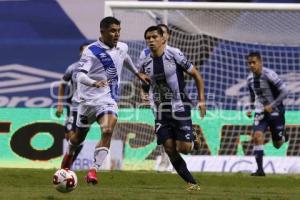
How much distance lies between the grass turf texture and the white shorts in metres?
0.96

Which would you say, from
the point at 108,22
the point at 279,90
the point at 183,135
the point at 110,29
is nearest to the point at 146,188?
the point at 183,135

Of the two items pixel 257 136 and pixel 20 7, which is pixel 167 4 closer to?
pixel 257 136

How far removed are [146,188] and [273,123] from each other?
5947 millimetres

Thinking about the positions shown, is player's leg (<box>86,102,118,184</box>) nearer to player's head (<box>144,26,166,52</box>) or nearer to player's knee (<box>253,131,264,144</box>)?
player's head (<box>144,26,166,52</box>)

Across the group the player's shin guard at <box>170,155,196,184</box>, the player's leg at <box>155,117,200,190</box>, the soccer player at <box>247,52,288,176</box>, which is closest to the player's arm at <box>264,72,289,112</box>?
the soccer player at <box>247,52,288,176</box>

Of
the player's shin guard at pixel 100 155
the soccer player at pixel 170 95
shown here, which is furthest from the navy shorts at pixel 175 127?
the player's shin guard at pixel 100 155

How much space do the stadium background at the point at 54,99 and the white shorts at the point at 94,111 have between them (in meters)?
6.96

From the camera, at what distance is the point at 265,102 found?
1727cm

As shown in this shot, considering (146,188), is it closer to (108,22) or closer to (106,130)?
(106,130)

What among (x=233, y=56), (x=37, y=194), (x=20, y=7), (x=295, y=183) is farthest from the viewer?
(x=20, y=7)

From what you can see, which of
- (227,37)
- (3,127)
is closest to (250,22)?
(227,37)

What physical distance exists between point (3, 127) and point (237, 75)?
6059 millimetres

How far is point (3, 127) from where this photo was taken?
20.6 m

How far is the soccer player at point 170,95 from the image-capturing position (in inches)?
465
